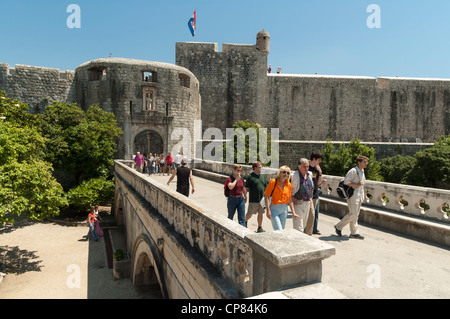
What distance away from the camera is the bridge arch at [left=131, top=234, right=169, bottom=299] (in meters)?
6.18

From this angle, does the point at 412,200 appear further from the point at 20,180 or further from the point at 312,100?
the point at 312,100

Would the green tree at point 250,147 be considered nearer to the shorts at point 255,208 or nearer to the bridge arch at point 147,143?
→ the bridge arch at point 147,143

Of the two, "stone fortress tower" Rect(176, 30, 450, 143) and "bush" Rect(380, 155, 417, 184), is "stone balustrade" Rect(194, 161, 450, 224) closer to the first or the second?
"bush" Rect(380, 155, 417, 184)

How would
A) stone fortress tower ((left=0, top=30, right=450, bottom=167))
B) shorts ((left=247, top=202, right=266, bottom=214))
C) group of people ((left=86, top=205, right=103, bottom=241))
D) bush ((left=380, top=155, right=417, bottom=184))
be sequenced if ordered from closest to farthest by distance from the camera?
shorts ((left=247, top=202, right=266, bottom=214)), group of people ((left=86, top=205, right=103, bottom=241)), bush ((left=380, top=155, right=417, bottom=184)), stone fortress tower ((left=0, top=30, right=450, bottom=167))

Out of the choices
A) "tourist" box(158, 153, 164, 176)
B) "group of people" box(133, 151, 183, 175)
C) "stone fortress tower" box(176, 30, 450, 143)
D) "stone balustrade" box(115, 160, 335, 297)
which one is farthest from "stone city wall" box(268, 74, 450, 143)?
"stone balustrade" box(115, 160, 335, 297)

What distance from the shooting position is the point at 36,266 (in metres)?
14.0

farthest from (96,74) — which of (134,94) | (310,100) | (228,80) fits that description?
(310,100)

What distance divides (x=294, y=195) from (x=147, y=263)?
7.36 metres

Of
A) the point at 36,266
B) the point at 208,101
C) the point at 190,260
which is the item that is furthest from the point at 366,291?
the point at 208,101

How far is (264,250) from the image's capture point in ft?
7.87

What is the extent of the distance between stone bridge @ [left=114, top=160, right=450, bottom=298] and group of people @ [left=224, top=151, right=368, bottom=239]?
1.74 feet

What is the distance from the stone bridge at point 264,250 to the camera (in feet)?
7.84

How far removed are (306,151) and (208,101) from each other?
11397mm
